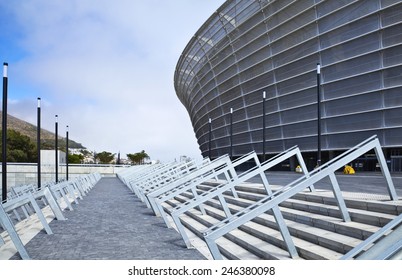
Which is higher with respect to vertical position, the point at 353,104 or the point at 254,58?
the point at 254,58

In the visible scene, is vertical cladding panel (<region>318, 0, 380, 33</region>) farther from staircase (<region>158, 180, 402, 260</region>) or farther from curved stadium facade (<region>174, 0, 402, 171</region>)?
staircase (<region>158, 180, 402, 260</region>)

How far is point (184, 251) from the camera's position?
8102 mm

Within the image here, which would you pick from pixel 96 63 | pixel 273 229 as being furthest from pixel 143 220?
pixel 96 63

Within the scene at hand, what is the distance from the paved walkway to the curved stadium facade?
1566 centimetres

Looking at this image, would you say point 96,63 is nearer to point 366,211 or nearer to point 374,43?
point 366,211

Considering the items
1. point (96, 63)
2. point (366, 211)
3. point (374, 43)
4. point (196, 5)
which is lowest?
point (366, 211)

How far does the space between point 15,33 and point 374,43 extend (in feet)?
83.4

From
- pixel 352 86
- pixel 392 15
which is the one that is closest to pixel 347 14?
pixel 392 15

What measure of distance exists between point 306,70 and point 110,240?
26.7 metres

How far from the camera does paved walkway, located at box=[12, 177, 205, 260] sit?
24.6 feet

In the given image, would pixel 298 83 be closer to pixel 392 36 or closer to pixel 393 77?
pixel 393 77

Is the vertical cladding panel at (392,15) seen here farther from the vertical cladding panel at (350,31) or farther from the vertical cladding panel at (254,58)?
the vertical cladding panel at (254,58)

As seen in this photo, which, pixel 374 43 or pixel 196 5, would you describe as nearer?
pixel 196 5

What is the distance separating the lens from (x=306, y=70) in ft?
106
